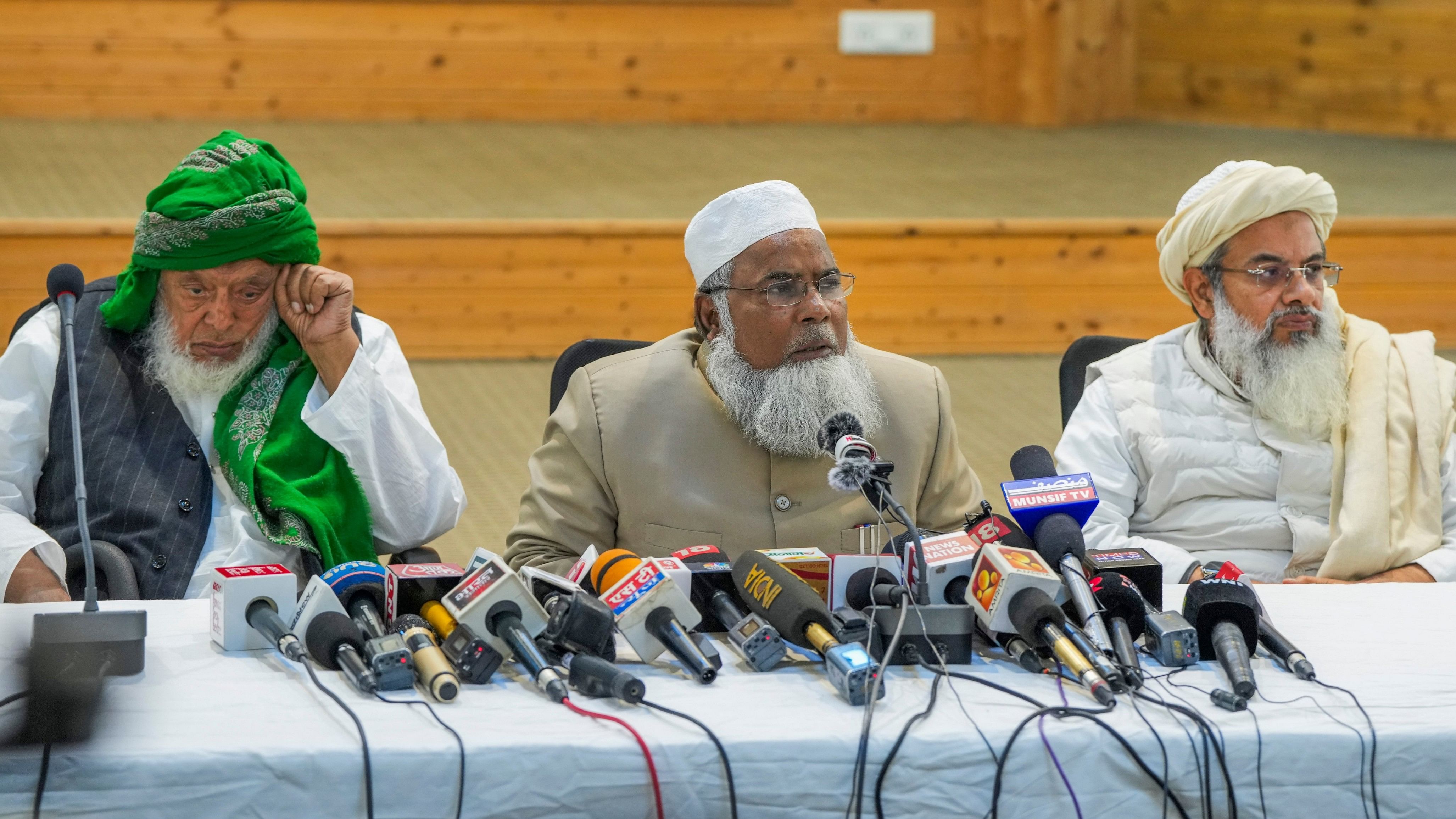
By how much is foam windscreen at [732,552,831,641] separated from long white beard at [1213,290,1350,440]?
1232 millimetres

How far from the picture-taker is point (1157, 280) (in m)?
5.25

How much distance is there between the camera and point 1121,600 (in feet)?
5.83

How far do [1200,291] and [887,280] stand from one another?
96.2 inches

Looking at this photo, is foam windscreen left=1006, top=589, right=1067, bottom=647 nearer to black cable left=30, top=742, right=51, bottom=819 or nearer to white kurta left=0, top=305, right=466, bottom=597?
black cable left=30, top=742, right=51, bottom=819

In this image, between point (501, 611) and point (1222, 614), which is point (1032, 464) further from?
point (501, 611)

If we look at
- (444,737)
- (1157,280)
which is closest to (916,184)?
(1157,280)

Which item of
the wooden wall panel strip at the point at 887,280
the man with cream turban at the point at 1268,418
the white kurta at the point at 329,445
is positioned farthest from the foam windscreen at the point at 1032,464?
the wooden wall panel strip at the point at 887,280

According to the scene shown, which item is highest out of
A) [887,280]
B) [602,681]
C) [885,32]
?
[885,32]

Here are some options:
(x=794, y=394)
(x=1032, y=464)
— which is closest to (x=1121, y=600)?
(x=1032, y=464)

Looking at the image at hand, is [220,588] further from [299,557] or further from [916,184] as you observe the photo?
[916,184]

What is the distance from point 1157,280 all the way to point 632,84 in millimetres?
2766

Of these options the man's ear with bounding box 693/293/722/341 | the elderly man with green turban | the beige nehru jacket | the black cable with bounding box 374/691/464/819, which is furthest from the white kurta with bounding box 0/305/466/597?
the black cable with bounding box 374/691/464/819

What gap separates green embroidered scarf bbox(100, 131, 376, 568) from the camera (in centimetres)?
239

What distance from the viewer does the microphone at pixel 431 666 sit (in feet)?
5.12
